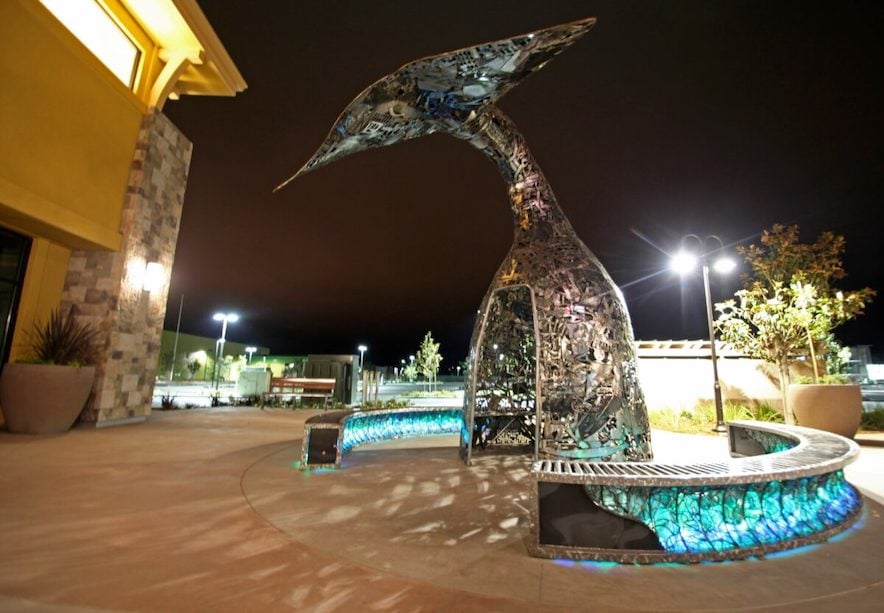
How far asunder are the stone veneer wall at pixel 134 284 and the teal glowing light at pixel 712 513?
9803 mm

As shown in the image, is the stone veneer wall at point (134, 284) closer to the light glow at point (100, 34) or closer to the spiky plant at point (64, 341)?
the spiky plant at point (64, 341)

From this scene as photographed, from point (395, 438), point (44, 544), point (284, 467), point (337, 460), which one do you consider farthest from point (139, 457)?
point (395, 438)

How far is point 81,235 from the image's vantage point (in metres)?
7.96

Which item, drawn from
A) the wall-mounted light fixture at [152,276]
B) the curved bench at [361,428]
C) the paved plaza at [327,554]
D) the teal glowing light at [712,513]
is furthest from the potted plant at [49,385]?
the teal glowing light at [712,513]

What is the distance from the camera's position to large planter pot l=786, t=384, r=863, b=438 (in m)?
8.53

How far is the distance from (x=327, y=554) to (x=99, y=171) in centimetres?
962

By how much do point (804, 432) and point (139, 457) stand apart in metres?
8.83

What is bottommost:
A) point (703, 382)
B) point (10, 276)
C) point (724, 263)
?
point (703, 382)

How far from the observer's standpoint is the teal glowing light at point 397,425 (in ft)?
22.3

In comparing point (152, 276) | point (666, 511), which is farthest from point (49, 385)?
point (666, 511)

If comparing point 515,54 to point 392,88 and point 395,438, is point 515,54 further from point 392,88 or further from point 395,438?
point 395,438

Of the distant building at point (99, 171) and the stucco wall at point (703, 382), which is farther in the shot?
the stucco wall at point (703, 382)

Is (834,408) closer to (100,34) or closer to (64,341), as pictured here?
(64,341)

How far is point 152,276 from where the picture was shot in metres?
9.55
